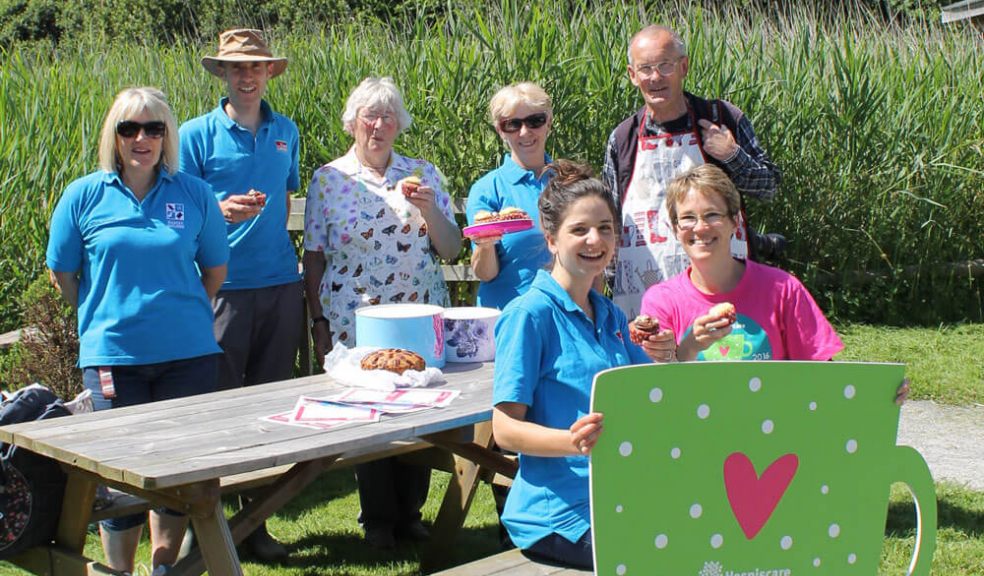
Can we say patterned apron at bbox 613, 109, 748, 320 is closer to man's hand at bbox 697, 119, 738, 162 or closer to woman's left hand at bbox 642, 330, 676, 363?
man's hand at bbox 697, 119, 738, 162

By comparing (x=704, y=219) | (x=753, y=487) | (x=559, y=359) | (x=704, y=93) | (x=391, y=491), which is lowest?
(x=391, y=491)

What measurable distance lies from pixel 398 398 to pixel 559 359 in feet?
3.04

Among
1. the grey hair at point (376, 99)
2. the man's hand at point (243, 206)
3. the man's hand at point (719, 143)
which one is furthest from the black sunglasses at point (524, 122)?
the man's hand at point (243, 206)

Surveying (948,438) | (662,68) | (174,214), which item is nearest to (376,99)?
(174,214)

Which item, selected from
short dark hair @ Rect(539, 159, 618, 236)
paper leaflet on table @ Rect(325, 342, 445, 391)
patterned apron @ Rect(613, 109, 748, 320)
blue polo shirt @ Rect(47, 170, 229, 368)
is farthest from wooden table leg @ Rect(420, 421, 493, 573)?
short dark hair @ Rect(539, 159, 618, 236)

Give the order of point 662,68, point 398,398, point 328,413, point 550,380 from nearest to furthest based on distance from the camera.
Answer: point 550,380 → point 328,413 → point 398,398 → point 662,68

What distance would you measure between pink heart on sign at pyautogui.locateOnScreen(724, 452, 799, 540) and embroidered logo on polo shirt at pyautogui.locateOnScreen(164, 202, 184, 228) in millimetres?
2473

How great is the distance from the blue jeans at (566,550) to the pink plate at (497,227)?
4.69ft

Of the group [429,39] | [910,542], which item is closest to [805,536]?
[910,542]

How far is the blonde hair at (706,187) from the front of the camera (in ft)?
11.0

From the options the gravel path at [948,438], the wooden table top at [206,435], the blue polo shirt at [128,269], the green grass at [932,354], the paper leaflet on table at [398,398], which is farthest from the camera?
the green grass at [932,354]

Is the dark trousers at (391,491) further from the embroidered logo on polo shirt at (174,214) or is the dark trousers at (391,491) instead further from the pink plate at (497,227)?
the embroidered logo on polo shirt at (174,214)

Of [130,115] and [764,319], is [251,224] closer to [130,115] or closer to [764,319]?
[130,115]

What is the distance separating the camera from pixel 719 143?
4.24 meters
